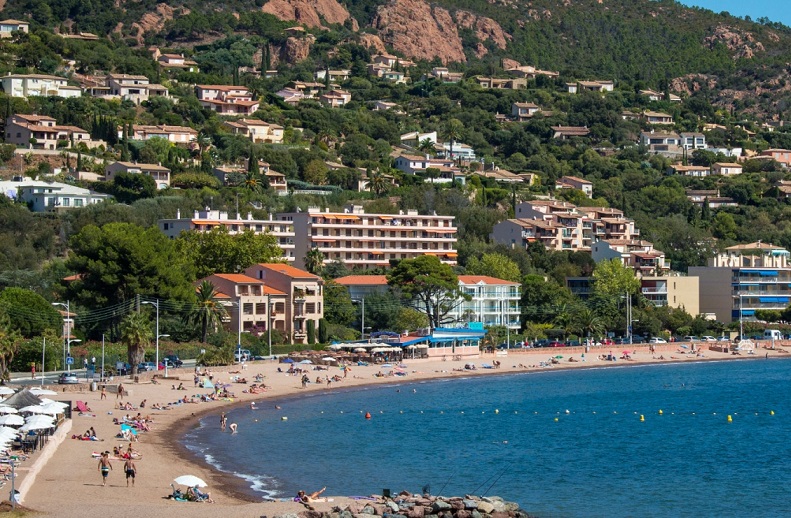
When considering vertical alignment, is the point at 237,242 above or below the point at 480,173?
below

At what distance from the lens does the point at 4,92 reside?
157 m

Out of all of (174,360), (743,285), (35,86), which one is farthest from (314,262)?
(35,86)

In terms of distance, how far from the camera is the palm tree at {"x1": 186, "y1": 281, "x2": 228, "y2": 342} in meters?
89.5

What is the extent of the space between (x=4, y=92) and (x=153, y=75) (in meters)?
23.3

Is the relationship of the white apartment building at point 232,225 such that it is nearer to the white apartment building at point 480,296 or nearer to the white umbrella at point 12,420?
the white apartment building at point 480,296

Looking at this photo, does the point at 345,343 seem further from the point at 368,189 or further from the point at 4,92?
the point at 4,92

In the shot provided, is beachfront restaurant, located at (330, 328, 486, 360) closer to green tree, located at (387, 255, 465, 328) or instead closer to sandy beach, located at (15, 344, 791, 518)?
sandy beach, located at (15, 344, 791, 518)

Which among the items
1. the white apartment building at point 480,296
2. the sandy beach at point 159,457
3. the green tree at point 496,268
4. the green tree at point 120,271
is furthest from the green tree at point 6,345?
the green tree at point 496,268

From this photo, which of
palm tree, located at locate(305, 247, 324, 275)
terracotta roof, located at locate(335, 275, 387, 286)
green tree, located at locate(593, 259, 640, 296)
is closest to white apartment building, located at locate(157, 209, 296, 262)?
palm tree, located at locate(305, 247, 324, 275)

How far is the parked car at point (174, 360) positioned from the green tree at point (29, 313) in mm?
6884

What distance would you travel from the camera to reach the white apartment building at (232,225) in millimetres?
117188

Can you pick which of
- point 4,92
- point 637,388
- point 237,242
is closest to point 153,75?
point 4,92

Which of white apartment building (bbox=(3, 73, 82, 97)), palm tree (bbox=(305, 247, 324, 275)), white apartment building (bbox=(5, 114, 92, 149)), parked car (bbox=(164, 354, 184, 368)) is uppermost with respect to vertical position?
white apartment building (bbox=(3, 73, 82, 97))

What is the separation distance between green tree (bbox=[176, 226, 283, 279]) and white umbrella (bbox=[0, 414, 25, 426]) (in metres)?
56.3
